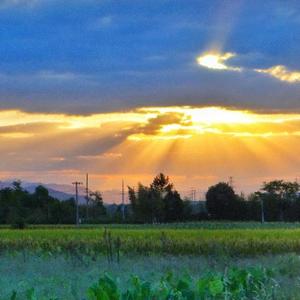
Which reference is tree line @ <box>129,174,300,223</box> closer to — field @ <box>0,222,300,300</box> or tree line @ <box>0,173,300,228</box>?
tree line @ <box>0,173,300,228</box>

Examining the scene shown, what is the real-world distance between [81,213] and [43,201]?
10.7 meters

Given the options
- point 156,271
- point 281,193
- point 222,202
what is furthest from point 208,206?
point 156,271

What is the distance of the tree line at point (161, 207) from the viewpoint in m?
83.2

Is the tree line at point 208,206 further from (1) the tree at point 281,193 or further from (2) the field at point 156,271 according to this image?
(2) the field at point 156,271

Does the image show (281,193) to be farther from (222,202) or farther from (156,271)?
(156,271)

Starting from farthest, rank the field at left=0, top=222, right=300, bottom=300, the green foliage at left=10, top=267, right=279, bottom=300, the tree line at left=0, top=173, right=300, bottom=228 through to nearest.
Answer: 1. the tree line at left=0, top=173, right=300, bottom=228
2. the field at left=0, top=222, right=300, bottom=300
3. the green foliage at left=10, top=267, right=279, bottom=300

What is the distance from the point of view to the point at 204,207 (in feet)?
310

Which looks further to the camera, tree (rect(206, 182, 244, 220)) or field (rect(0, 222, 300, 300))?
tree (rect(206, 182, 244, 220))

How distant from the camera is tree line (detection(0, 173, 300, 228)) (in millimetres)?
83250

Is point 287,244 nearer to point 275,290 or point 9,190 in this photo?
point 275,290

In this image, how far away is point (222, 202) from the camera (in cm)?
8888

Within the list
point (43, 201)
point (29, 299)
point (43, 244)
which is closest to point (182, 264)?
point (29, 299)

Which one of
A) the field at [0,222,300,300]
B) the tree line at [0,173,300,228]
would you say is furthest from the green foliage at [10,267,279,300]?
the tree line at [0,173,300,228]

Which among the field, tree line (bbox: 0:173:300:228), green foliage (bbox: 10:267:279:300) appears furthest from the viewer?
tree line (bbox: 0:173:300:228)
